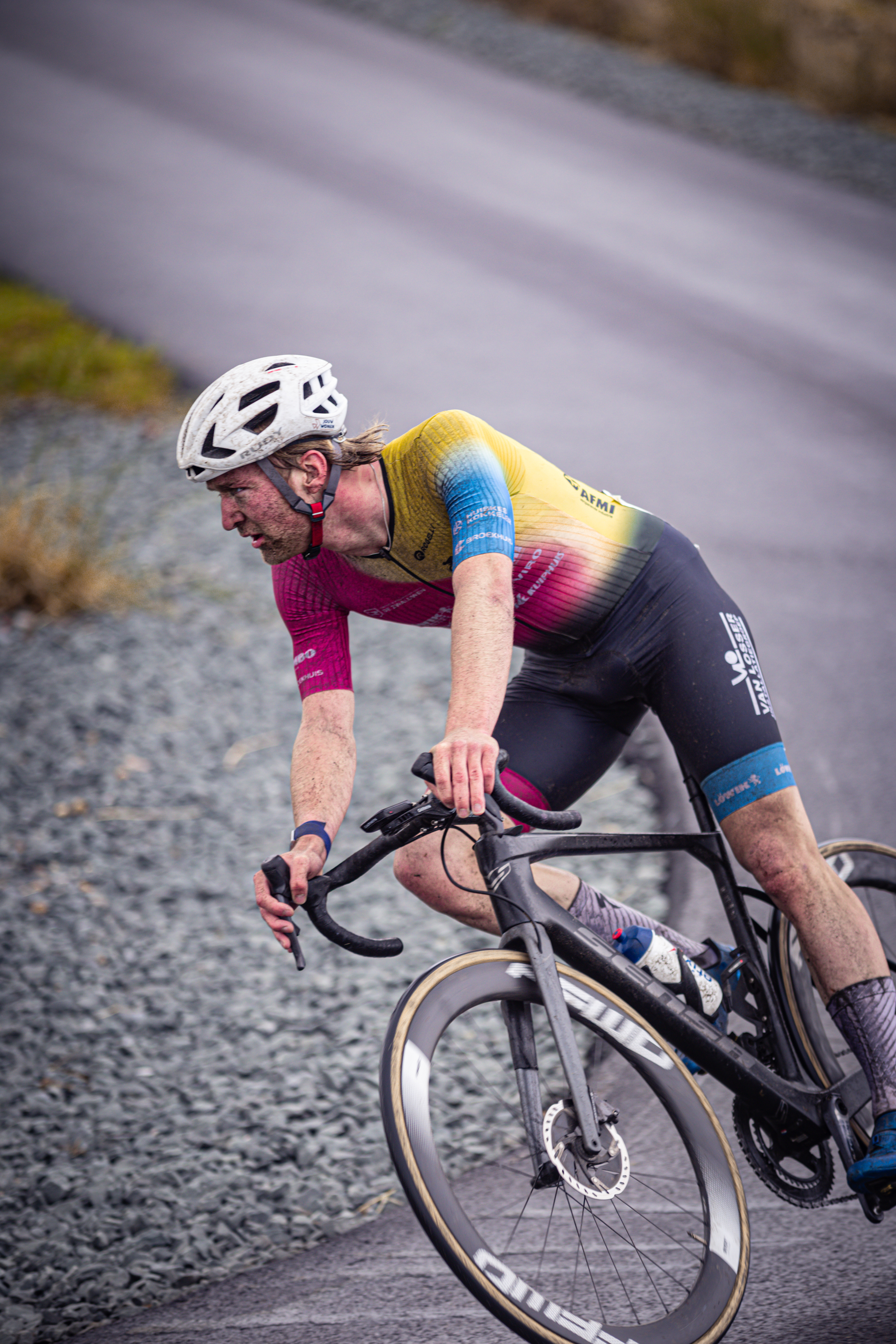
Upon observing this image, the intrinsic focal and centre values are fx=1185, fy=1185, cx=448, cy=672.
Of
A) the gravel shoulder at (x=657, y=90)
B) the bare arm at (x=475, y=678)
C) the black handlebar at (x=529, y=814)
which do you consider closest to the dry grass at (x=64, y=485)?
the bare arm at (x=475, y=678)

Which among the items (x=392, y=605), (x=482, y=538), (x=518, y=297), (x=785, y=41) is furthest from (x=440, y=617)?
(x=785, y=41)

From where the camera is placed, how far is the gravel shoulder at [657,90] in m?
12.1

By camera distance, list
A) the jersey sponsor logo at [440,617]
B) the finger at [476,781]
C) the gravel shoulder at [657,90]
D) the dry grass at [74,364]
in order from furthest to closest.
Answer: the gravel shoulder at [657,90] < the dry grass at [74,364] < the jersey sponsor logo at [440,617] < the finger at [476,781]

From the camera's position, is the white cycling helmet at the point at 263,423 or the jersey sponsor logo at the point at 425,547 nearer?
the white cycling helmet at the point at 263,423

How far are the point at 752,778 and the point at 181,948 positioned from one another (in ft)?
8.69

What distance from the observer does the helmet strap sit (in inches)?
116

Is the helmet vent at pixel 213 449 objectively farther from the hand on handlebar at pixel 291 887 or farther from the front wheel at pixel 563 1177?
the front wheel at pixel 563 1177

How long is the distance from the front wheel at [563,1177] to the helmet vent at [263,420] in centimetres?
135

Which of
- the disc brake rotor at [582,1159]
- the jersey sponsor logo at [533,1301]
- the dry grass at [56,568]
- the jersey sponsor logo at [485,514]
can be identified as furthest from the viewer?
the dry grass at [56,568]

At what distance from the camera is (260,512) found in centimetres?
296

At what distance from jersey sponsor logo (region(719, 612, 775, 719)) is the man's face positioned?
1.18 meters

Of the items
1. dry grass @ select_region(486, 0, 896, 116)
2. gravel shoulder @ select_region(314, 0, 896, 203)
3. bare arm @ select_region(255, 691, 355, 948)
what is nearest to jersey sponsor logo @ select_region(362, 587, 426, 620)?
bare arm @ select_region(255, 691, 355, 948)

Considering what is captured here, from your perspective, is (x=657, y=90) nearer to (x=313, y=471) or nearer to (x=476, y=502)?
(x=313, y=471)

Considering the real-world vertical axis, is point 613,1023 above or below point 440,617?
below
